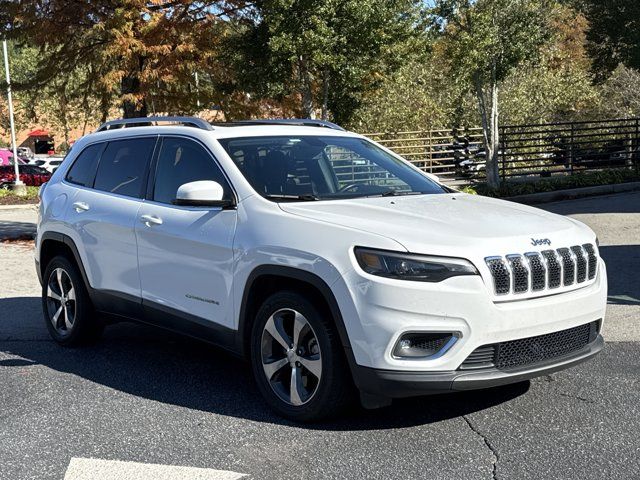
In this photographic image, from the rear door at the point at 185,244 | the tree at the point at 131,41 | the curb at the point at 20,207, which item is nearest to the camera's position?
the rear door at the point at 185,244

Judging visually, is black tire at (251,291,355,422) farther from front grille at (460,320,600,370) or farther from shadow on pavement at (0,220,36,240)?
shadow on pavement at (0,220,36,240)

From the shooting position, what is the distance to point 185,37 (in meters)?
13.5

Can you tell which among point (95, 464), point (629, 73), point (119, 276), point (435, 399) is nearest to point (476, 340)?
point (435, 399)

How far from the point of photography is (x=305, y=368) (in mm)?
4543

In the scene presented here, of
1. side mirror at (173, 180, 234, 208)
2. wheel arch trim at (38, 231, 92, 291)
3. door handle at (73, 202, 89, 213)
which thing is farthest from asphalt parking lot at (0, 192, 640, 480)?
side mirror at (173, 180, 234, 208)

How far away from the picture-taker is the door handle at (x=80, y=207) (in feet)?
20.3

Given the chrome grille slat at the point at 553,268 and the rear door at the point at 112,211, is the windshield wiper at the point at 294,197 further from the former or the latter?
the chrome grille slat at the point at 553,268

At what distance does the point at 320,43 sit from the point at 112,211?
41.2ft

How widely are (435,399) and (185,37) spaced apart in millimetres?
10065

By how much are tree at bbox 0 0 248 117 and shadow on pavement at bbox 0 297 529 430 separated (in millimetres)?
6885

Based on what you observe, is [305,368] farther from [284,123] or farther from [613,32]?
[613,32]

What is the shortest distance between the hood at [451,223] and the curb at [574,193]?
12948mm

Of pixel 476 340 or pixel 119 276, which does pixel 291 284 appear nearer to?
pixel 476 340

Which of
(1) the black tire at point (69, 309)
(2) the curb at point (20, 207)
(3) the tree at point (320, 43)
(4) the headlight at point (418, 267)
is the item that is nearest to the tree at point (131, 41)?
(3) the tree at point (320, 43)
